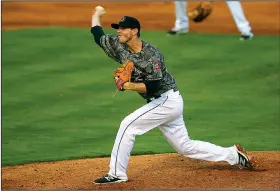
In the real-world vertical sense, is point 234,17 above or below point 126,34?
below

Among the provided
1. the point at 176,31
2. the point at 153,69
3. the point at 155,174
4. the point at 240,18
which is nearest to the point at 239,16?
the point at 240,18

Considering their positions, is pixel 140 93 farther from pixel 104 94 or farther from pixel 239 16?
pixel 239 16

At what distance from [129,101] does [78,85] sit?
1378 millimetres

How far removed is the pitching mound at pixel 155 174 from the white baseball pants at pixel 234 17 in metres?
7.84

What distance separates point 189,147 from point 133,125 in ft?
2.35

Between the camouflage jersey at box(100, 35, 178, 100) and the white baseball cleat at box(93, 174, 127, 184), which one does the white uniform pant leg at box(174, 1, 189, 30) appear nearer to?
the camouflage jersey at box(100, 35, 178, 100)

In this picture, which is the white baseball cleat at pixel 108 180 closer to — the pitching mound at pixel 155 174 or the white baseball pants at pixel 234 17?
the pitching mound at pixel 155 174

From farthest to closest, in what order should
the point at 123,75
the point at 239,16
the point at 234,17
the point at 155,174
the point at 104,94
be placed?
the point at 234,17
the point at 239,16
the point at 104,94
the point at 155,174
the point at 123,75

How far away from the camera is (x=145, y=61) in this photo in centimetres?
916

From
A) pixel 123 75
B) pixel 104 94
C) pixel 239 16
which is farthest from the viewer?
pixel 239 16

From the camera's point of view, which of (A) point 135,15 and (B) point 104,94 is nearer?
(B) point 104,94

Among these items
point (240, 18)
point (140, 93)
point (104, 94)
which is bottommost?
point (104, 94)

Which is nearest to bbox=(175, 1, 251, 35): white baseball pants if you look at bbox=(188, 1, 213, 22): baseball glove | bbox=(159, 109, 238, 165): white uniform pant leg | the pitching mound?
bbox=(188, 1, 213, 22): baseball glove

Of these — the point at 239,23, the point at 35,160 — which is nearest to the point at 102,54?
the point at 239,23
